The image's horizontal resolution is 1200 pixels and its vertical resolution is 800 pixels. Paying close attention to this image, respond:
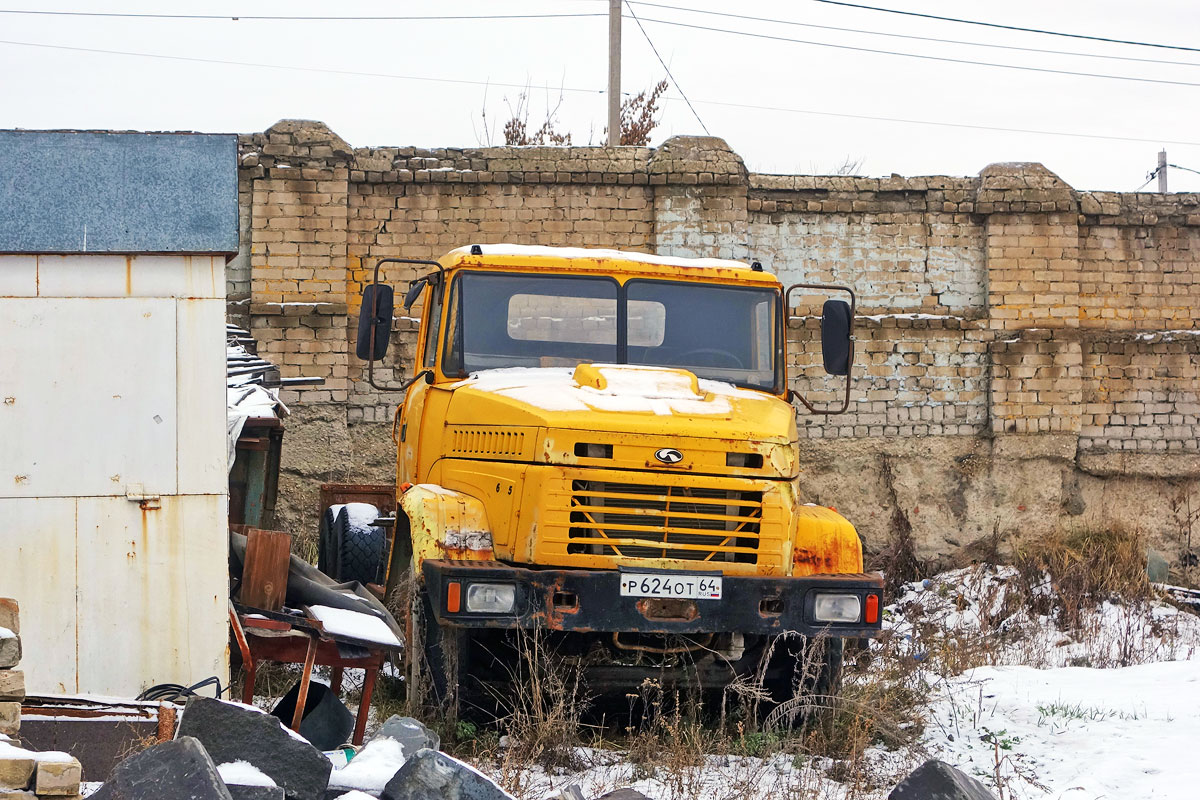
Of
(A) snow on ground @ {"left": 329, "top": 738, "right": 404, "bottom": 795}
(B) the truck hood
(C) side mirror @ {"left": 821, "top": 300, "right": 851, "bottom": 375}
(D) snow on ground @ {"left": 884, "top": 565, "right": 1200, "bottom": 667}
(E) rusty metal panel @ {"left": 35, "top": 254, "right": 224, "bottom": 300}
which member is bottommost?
(D) snow on ground @ {"left": 884, "top": 565, "right": 1200, "bottom": 667}

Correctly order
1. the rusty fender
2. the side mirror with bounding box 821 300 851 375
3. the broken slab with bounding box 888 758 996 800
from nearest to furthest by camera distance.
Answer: the broken slab with bounding box 888 758 996 800 → the rusty fender → the side mirror with bounding box 821 300 851 375

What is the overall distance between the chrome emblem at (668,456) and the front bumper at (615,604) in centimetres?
48

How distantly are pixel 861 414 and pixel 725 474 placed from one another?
6882 millimetres

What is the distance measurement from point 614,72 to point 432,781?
1306 cm

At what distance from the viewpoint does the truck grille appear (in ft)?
18.1

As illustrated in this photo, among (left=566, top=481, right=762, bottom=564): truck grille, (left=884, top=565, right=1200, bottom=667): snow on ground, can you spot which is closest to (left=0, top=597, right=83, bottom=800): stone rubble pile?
(left=566, top=481, right=762, bottom=564): truck grille

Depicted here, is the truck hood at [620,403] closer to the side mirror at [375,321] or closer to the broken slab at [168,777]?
the side mirror at [375,321]

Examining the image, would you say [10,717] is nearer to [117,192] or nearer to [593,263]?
[117,192]

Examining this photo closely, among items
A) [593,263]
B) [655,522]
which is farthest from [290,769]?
[593,263]

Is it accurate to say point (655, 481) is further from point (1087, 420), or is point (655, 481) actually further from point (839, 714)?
point (1087, 420)

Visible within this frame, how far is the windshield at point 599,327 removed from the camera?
21.6 ft

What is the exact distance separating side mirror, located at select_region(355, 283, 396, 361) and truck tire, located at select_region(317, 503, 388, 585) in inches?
74.0

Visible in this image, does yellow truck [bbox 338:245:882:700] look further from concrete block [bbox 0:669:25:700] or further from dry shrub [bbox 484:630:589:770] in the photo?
concrete block [bbox 0:669:25:700]

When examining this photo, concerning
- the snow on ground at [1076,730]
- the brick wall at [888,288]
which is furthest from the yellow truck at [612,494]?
the brick wall at [888,288]
